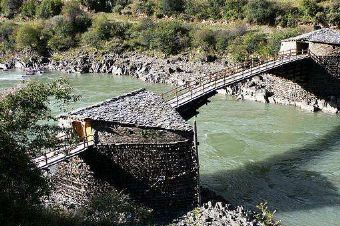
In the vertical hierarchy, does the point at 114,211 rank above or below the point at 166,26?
below

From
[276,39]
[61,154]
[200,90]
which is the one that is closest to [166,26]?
[276,39]

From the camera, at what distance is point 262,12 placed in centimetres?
5594

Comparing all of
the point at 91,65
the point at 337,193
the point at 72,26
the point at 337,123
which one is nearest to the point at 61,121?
the point at 337,193

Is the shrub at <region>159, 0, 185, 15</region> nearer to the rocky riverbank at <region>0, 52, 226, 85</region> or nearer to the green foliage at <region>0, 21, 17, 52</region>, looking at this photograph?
the rocky riverbank at <region>0, 52, 226, 85</region>

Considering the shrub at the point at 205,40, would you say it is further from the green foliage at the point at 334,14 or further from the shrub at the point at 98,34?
the shrub at the point at 98,34

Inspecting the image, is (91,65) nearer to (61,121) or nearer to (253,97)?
(253,97)

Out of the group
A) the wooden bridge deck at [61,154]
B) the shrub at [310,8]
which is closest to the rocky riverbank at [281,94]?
the shrub at [310,8]

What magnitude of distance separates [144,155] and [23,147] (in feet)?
22.0

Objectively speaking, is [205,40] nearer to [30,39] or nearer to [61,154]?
[30,39]

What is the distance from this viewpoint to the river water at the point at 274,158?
2267cm

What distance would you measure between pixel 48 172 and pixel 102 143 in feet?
9.42

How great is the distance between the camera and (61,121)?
22.1 meters

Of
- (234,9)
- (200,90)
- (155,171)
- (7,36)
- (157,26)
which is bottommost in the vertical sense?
(155,171)

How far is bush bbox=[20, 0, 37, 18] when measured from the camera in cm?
7694
